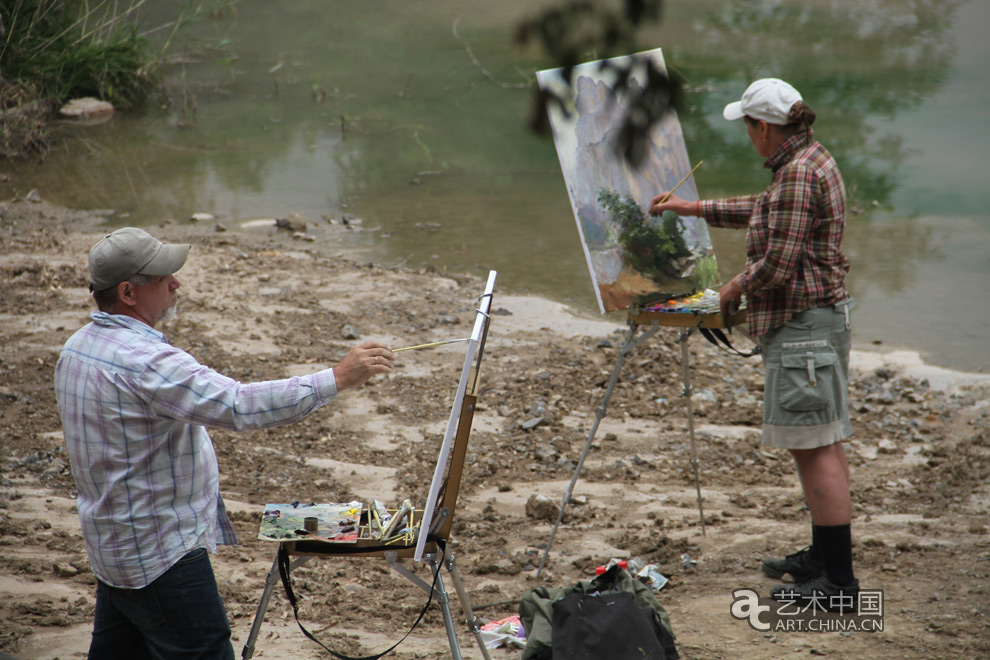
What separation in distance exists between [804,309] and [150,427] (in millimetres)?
2266

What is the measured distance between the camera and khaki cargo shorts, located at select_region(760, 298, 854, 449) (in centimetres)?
340

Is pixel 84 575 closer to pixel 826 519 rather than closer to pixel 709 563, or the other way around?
pixel 709 563

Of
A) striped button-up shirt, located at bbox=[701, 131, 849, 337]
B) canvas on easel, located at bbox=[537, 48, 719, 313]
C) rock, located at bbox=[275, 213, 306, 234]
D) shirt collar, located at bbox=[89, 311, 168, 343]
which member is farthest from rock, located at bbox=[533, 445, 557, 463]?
rock, located at bbox=[275, 213, 306, 234]

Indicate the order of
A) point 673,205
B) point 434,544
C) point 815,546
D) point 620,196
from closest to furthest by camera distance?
point 434,544, point 815,546, point 673,205, point 620,196

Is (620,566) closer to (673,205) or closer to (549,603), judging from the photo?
(549,603)

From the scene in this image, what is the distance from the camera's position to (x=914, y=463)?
4.91 metres

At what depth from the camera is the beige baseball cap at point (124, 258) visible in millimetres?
2271

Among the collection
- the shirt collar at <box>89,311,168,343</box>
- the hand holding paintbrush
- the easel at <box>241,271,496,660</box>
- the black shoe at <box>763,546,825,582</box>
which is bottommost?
the black shoe at <box>763,546,825,582</box>

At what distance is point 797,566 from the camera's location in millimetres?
3689

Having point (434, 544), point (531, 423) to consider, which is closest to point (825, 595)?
point (434, 544)

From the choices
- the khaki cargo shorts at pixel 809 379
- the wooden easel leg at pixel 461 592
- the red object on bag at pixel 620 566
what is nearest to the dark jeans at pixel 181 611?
the wooden easel leg at pixel 461 592

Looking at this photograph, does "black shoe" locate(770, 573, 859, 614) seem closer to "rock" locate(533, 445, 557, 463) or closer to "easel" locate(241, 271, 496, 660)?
"easel" locate(241, 271, 496, 660)

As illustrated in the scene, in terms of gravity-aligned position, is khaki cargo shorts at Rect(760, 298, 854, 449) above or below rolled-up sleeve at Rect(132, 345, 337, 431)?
below

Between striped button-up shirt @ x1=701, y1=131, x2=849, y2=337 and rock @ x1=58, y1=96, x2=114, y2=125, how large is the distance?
11476 millimetres
